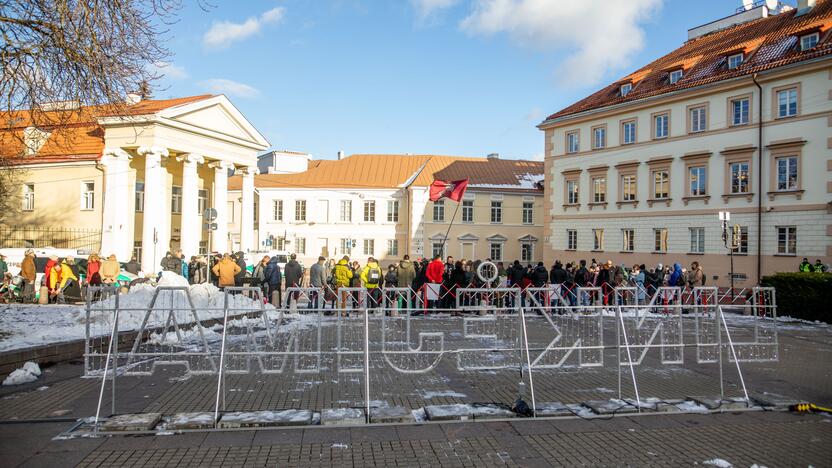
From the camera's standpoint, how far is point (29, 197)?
127 feet

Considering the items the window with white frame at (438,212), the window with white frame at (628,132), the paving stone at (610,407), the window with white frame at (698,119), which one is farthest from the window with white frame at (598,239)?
the paving stone at (610,407)

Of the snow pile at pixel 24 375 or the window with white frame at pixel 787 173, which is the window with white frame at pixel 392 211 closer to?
the window with white frame at pixel 787 173

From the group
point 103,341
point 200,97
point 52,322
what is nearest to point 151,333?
point 103,341

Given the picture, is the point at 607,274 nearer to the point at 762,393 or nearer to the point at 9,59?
the point at 762,393

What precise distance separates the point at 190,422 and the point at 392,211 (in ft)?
168

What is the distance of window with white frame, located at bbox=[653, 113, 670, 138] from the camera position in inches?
1430

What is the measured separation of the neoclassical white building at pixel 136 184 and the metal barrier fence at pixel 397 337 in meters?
23.2

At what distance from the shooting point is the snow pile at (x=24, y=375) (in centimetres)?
934

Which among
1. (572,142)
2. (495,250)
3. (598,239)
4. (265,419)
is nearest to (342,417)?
(265,419)

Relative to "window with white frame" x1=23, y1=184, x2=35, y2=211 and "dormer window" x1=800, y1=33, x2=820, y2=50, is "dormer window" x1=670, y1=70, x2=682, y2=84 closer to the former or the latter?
"dormer window" x1=800, y1=33, x2=820, y2=50

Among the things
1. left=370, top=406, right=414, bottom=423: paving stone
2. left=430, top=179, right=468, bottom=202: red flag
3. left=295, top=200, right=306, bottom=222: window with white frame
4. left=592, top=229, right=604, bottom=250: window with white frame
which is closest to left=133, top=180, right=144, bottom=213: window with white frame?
left=295, top=200, right=306, bottom=222: window with white frame

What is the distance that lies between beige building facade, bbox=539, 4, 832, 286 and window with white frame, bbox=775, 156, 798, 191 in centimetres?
6

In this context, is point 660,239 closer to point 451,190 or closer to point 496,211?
point 451,190

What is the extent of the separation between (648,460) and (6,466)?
21.1 ft
